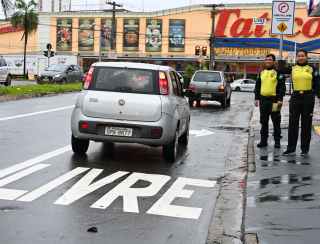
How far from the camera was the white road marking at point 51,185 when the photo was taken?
7312 mm

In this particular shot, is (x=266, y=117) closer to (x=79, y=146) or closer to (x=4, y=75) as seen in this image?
(x=79, y=146)

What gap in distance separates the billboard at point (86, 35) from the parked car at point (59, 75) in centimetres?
2673

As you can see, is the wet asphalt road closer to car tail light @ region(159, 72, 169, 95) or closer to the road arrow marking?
the road arrow marking

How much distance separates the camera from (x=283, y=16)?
15633 mm

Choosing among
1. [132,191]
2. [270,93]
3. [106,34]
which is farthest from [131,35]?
[132,191]

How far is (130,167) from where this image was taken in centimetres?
964

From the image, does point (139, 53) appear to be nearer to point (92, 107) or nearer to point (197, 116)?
point (197, 116)

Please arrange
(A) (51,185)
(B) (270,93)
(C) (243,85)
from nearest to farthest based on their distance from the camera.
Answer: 1. (A) (51,185)
2. (B) (270,93)
3. (C) (243,85)

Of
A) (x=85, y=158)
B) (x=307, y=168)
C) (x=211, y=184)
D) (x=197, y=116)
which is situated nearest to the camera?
(x=211, y=184)

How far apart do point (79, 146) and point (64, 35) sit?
59309 millimetres

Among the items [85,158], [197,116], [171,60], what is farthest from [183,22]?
[85,158]

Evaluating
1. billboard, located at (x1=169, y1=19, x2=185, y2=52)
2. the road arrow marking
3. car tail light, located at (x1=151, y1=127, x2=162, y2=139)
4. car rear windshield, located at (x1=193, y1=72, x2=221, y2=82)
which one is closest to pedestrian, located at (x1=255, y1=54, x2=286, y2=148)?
car tail light, located at (x1=151, y1=127, x2=162, y2=139)

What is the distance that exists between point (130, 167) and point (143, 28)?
56.2m

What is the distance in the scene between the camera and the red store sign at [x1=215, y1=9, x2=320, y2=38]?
59344mm
